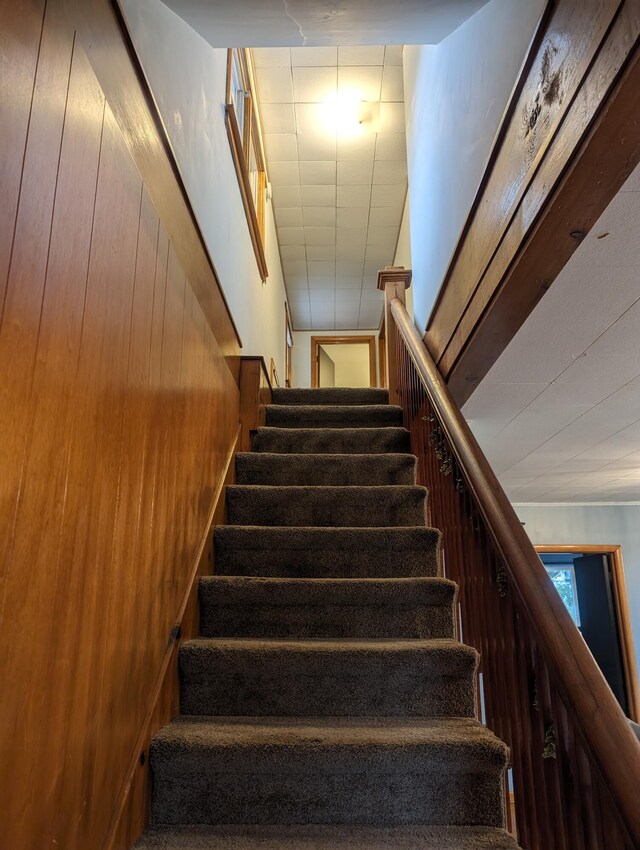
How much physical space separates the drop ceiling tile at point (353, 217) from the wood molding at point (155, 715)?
169 inches

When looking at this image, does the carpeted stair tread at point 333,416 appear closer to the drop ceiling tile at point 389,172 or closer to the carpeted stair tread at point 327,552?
the carpeted stair tread at point 327,552

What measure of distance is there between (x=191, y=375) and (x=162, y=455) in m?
0.41

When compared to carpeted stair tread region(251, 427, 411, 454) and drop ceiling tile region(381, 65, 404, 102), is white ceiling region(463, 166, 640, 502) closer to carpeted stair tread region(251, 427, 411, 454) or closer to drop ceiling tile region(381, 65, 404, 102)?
carpeted stair tread region(251, 427, 411, 454)

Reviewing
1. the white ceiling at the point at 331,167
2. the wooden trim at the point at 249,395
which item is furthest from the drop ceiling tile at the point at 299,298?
the wooden trim at the point at 249,395

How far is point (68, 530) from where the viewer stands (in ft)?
3.16

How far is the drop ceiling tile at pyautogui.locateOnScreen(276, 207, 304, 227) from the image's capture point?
224 inches

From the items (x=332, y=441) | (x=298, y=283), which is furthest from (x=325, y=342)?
(x=332, y=441)

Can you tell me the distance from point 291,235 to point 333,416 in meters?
3.37

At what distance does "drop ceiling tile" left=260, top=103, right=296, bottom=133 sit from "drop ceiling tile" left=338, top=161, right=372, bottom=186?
2.00 feet

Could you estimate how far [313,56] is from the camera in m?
4.01

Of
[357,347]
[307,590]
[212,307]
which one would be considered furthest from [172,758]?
[357,347]

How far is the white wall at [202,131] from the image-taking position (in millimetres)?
1607

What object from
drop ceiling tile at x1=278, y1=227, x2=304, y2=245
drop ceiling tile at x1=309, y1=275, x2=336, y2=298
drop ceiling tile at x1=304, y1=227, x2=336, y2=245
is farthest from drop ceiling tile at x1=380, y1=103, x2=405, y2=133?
drop ceiling tile at x1=309, y1=275, x2=336, y2=298

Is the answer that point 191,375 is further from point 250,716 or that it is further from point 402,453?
point 402,453
